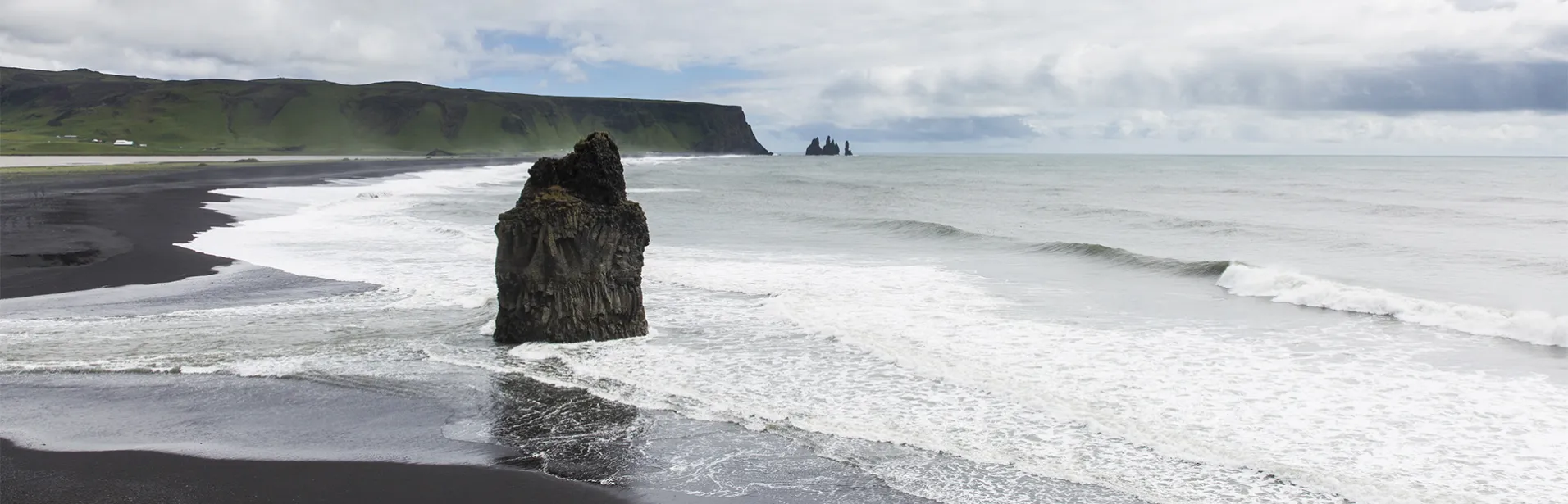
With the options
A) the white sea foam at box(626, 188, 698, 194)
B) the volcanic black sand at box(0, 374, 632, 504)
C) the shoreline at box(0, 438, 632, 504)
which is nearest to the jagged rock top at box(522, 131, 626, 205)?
the volcanic black sand at box(0, 374, 632, 504)

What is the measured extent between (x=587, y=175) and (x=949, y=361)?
4.73 m

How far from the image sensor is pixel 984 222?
34.0 metres

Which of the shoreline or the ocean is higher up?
the shoreline

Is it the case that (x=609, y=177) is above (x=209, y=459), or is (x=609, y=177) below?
above

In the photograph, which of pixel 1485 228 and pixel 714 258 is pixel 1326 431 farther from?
pixel 1485 228

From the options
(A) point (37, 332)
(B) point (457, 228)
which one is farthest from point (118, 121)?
(A) point (37, 332)

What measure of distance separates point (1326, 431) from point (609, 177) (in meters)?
7.83

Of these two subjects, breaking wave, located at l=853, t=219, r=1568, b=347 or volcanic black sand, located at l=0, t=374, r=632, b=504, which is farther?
breaking wave, located at l=853, t=219, r=1568, b=347

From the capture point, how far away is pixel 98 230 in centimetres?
2300

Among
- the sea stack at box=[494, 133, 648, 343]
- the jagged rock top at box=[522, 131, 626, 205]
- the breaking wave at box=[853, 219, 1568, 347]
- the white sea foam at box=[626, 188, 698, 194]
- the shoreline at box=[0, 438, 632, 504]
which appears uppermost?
the jagged rock top at box=[522, 131, 626, 205]

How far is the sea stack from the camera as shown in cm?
1111

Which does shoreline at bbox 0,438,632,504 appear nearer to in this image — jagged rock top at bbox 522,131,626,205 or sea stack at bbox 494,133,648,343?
sea stack at bbox 494,133,648,343

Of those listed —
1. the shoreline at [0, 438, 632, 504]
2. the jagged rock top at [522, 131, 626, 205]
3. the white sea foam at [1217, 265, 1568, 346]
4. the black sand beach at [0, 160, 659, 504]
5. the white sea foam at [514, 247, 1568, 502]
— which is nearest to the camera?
the shoreline at [0, 438, 632, 504]

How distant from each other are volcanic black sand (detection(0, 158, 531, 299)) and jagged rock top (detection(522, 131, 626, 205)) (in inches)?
329
